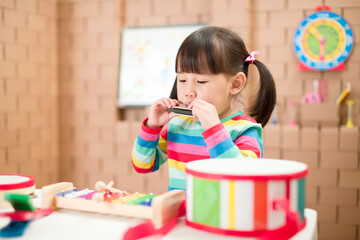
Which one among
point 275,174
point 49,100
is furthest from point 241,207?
point 49,100

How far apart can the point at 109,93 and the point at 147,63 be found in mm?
376

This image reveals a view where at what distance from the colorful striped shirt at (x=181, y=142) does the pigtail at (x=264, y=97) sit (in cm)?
12

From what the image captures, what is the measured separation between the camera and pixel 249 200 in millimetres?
633

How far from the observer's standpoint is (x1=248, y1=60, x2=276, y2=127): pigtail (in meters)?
1.31

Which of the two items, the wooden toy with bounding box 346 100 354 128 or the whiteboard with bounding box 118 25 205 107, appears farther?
the whiteboard with bounding box 118 25 205 107

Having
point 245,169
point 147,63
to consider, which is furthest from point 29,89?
point 245,169

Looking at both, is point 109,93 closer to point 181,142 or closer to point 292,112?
point 292,112

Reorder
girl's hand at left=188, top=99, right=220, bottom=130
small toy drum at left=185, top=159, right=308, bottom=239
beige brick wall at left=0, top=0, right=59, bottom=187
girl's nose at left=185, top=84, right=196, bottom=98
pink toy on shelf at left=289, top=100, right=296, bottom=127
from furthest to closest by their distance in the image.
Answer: beige brick wall at left=0, top=0, right=59, bottom=187, pink toy on shelf at left=289, top=100, right=296, bottom=127, girl's nose at left=185, top=84, right=196, bottom=98, girl's hand at left=188, top=99, right=220, bottom=130, small toy drum at left=185, top=159, right=308, bottom=239

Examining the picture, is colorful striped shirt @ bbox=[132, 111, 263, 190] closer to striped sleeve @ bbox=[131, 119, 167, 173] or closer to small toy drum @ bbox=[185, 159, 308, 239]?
striped sleeve @ bbox=[131, 119, 167, 173]

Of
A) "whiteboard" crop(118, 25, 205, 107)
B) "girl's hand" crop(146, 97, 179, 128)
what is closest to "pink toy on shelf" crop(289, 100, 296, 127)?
"whiteboard" crop(118, 25, 205, 107)

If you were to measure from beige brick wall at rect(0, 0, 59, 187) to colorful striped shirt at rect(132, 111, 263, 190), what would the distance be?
1807mm

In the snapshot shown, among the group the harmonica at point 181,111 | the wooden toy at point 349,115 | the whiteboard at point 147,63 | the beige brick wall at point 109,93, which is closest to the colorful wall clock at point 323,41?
the beige brick wall at point 109,93

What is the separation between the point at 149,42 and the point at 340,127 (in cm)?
147

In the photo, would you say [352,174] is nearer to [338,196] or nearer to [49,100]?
[338,196]
